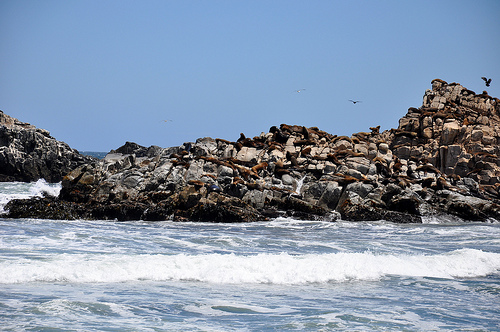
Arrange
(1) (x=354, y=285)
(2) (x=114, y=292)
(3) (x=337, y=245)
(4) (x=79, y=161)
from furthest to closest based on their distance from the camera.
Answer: (4) (x=79, y=161) → (3) (x=337, y=245) → (1) (x=354, y=285) → (2) (x=114, y=292)

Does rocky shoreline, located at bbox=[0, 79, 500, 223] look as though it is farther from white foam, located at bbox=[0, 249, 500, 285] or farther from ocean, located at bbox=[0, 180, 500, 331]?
white foam, located at bbox=[0, 249, 500, 285]

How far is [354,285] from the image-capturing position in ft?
44.5

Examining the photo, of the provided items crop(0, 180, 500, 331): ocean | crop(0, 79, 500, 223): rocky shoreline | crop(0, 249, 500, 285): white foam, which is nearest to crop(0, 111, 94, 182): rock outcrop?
crop(0, 79, 500, 223): rocky shoreline

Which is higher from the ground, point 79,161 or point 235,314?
point 79,161

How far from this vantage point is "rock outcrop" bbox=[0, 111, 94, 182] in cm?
5225

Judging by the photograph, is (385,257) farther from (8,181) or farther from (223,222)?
(8,181)

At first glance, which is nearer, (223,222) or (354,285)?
(354,285)

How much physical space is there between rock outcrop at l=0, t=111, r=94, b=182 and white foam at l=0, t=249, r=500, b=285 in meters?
42.2

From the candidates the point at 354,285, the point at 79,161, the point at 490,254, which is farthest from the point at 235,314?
the point at 79,161

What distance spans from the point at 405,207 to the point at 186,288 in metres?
20.9

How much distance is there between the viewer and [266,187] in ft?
101

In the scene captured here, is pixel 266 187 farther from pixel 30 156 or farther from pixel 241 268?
pixel 30 156

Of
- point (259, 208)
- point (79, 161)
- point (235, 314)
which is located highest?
point (79, 161)

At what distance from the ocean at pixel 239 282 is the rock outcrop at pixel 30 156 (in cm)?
3306
